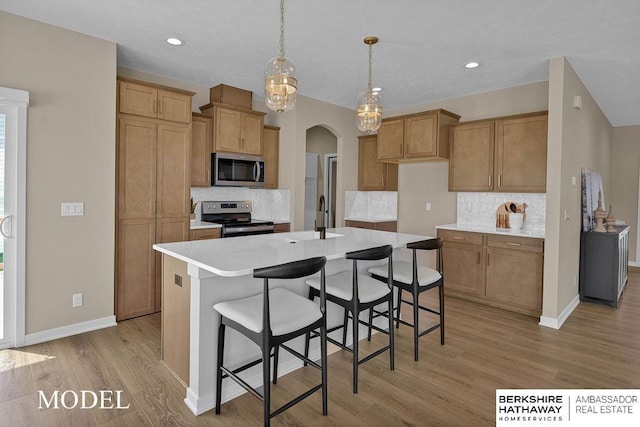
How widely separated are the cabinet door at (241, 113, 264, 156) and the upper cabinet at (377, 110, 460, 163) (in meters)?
1.80

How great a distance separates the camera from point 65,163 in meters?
3.16

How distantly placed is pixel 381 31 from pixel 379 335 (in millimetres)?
2695

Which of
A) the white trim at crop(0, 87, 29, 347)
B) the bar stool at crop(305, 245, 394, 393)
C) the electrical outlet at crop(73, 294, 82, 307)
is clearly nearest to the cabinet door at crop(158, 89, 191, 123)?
the white trim at crop(0, 87, 29, 347)

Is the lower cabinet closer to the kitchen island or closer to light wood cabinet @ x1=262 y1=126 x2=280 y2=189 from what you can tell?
the kitchen island

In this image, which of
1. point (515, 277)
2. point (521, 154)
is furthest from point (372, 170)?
point (515, 277)

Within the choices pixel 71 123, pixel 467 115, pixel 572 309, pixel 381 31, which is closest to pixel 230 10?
pixel 381 31

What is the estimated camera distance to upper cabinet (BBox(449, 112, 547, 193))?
4.11 meters

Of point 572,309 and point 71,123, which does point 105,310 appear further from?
point 572,309

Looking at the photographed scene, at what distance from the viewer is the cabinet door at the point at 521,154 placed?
4086mm

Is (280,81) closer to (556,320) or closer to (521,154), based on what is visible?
(521,154)

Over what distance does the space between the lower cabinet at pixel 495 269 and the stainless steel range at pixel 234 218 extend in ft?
7.69

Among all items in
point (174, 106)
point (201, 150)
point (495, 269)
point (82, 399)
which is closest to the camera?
point (82, 399)

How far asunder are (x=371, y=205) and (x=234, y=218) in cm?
255

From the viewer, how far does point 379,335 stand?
3.29 metres
